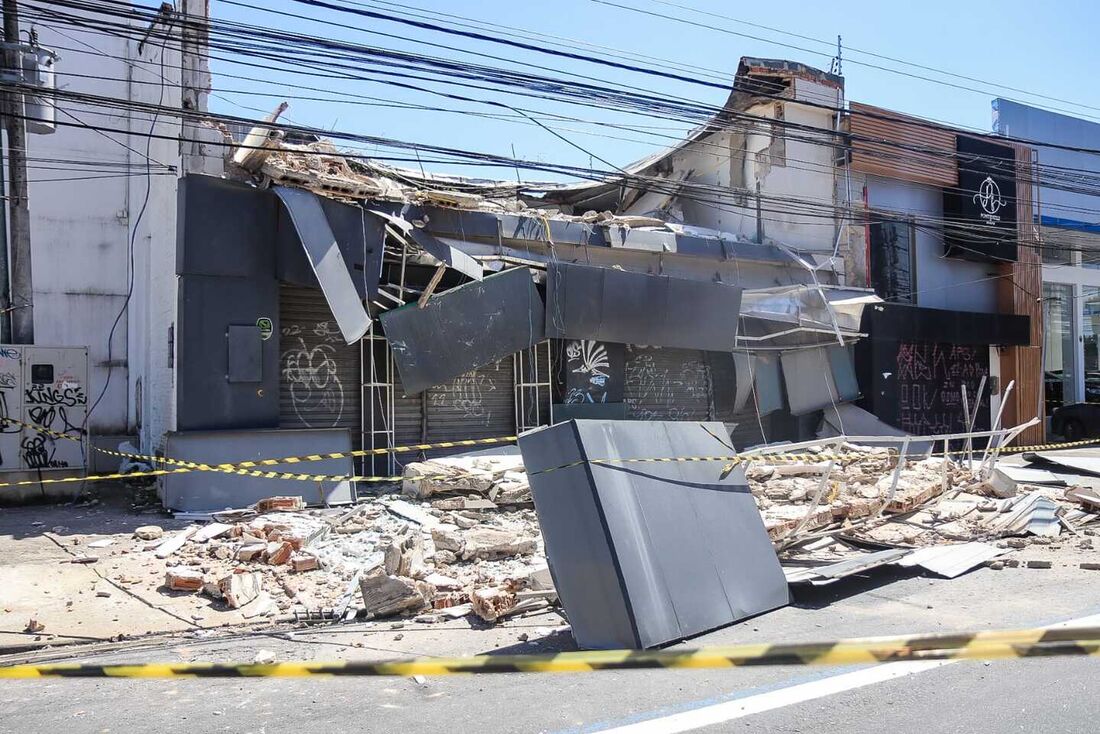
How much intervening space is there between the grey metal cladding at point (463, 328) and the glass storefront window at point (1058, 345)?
2017 cm

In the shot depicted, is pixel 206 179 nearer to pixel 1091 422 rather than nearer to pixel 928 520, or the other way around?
pixel 928 520

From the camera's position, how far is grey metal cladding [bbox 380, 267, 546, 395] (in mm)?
12258

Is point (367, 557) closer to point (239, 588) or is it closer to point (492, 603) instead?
point (239, 588)

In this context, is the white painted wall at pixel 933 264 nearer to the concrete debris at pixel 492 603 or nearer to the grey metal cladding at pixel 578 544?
the concrete debris at pixel 492 603

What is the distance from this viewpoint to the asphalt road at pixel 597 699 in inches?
169

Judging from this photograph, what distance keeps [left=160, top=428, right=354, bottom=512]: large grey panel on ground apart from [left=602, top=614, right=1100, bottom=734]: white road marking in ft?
25.6

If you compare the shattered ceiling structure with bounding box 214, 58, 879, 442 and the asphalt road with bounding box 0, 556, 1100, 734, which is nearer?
the asphalt road with bounding box 0, 556, 1100, 734

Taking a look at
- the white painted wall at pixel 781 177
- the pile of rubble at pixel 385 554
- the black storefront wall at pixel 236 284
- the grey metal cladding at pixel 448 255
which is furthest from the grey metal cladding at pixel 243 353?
the white painted wall at pixel 781 177

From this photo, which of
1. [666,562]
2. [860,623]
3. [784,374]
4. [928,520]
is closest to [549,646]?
[666,562]

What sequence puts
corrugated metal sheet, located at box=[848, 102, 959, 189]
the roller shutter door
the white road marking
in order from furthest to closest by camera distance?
corrugated metal sheet, located at box=[848, 102, 959, 189]
the roller shutter door
the white road marking

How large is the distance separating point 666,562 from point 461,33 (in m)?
7.31

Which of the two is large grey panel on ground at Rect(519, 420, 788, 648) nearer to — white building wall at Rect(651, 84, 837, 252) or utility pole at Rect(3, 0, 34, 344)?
utility pole at Rect(3, 0, 34, 344)

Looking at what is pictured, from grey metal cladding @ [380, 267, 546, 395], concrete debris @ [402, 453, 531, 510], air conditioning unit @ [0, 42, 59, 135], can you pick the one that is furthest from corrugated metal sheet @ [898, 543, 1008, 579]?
air conditioning unit @ [0, 42, 59, 135]

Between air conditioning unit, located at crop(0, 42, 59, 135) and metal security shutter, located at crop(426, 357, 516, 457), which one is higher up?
air conditioning unit, located at crop(0, 42, 59, 135)
